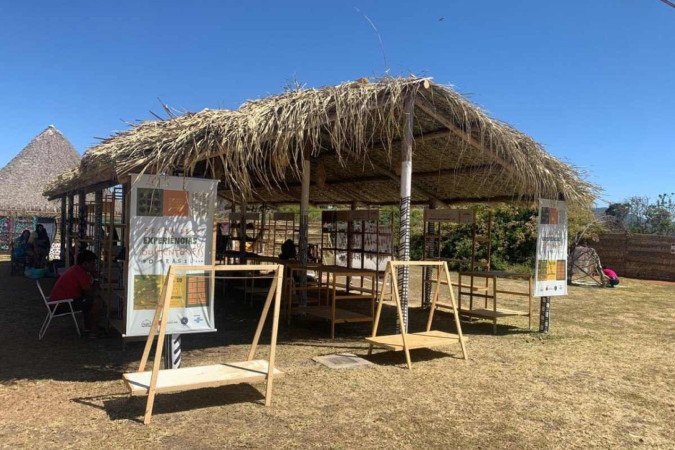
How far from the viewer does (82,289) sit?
6.55m

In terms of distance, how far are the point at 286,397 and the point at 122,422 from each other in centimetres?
132

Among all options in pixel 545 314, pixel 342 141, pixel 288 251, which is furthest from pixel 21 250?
pixel 545 314

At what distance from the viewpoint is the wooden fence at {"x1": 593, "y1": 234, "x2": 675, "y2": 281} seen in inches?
699

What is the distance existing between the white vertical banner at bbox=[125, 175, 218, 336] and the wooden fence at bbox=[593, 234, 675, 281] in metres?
17.4

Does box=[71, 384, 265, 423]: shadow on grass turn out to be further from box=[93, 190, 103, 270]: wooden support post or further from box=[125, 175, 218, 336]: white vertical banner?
box=[93, 190, 103, 270]: wooden support post

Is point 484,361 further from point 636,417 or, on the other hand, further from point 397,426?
point 397,426

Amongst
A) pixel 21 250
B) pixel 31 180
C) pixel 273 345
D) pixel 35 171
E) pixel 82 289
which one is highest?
pixel 35 171

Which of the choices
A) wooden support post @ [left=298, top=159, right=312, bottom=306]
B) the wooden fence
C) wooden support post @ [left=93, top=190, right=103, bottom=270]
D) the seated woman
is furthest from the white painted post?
the wooden fence

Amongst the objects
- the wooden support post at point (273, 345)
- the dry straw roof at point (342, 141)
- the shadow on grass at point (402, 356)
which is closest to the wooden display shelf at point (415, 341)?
the shadow on grass at point (402, 356)

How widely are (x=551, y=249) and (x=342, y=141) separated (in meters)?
3.69

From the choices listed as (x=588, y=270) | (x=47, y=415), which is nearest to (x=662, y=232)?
(x=588, y=270)

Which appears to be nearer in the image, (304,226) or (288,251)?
(304,226)

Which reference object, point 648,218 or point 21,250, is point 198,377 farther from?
point 648,218

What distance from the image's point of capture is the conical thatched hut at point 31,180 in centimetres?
1894
